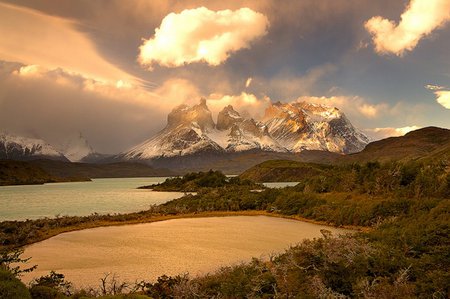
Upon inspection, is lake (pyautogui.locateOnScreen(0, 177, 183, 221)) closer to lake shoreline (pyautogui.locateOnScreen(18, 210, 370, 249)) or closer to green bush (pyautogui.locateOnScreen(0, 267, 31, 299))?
lake shoreline (pyautogui.locateOnScreen(18, 210, 370, 249))

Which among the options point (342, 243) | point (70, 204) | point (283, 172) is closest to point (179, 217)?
point (70, 204)

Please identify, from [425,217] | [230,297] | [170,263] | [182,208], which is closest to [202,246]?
[170,263]

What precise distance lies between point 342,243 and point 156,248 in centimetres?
1661

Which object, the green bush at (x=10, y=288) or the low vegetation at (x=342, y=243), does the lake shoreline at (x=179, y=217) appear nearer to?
the low vegetation at (x=342, y=243)

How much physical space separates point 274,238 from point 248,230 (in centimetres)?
548

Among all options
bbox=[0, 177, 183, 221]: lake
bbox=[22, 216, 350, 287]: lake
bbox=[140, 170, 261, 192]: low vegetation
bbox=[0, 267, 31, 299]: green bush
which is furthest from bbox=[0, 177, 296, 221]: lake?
bbox=[0, 267, 31, 299]: green bush

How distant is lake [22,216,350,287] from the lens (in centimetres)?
2288

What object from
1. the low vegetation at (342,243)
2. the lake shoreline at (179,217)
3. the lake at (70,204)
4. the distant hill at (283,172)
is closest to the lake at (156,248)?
the lake shoreline at (179,217)

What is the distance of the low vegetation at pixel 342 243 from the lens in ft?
46.7

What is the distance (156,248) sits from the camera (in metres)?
29.6

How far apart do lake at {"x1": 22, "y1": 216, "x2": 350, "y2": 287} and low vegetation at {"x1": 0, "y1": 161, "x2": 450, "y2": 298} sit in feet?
9.05

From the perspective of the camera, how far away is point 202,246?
30031mm

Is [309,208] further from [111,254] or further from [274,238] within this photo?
[111,254]

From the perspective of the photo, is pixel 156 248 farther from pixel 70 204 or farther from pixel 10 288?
pixel 70 204
